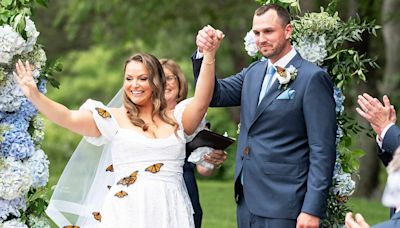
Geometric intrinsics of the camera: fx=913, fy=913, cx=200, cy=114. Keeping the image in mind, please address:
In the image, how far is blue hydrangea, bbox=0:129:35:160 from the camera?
210 inches

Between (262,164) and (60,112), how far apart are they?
1.21 m

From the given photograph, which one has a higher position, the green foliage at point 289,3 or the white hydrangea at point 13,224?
the green foliage at point 289,3

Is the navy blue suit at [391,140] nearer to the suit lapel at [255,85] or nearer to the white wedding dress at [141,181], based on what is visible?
the suit lapel at [255,85]

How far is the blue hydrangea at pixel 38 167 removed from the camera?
213 inches

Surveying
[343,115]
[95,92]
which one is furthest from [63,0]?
[343,115]

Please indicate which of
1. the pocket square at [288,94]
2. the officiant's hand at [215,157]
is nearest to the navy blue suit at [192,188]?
the officiant's hand at [215,157]

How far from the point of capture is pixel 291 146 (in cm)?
524

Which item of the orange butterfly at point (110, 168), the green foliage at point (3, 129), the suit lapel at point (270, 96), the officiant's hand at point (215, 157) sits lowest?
the orange butterfly at point (110, 168)

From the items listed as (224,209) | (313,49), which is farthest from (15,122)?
(224,209)

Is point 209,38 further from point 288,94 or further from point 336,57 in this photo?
point 336,57

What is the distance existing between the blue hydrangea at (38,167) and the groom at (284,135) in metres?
1.12

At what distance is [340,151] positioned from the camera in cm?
593

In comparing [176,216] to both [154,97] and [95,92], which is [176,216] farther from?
[95,92]

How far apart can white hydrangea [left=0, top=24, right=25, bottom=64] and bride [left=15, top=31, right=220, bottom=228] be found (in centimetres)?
11
